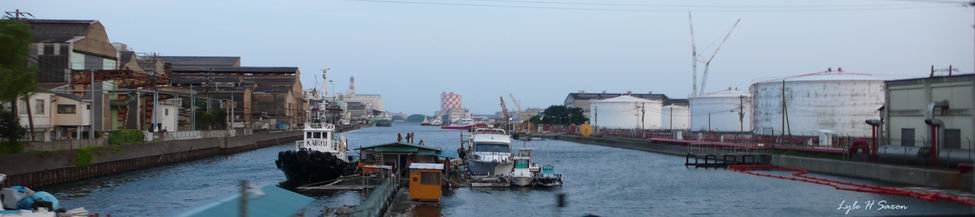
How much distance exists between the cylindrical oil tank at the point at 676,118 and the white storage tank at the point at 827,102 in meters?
59.2

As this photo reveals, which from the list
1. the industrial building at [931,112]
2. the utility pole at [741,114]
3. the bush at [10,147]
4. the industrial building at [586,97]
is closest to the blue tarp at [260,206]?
the bush at [10,147]

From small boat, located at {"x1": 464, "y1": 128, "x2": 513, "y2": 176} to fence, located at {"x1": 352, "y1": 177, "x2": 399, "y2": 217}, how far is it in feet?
20.3

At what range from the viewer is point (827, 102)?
210ft

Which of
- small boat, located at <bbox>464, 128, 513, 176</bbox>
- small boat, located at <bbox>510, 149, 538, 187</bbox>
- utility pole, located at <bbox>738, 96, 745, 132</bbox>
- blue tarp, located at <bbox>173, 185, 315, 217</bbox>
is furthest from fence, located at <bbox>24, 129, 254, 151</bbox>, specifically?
utility pole, located at <bbox>738, 96, 745, 132</bbox>

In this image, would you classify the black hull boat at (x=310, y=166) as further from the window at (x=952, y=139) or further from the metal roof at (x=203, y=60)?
the metal roof at (x=203, y=60)

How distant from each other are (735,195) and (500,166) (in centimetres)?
920

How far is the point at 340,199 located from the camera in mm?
30438

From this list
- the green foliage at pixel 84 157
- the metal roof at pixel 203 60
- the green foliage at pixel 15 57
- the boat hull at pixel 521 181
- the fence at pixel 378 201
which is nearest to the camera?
the fence at pixel 378 201

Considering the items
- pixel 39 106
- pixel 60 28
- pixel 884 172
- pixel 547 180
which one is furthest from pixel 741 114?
pixel 39 106

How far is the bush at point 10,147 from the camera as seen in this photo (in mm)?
33688

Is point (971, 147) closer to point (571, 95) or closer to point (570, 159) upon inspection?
point (570, 159)

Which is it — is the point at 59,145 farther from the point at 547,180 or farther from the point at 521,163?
the point at 547,180

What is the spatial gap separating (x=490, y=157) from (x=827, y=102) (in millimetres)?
35299

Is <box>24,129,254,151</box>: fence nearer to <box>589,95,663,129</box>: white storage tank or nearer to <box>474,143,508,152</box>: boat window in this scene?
<box>474,143,508,152</box>: boat window
